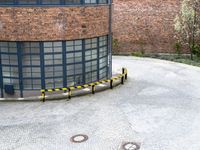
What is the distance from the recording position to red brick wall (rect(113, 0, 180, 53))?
3072cm

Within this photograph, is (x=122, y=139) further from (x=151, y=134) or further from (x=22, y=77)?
(x=22, y=77)

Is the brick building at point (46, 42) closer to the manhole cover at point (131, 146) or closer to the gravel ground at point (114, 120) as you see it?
the gravel ground at point (114, 120)

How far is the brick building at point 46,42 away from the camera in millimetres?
18453

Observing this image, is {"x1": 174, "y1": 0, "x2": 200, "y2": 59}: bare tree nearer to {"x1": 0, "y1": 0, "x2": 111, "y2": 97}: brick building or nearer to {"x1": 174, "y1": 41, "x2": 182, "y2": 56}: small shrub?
{"x1": 174, "y1": 41, "x2": 182, "y2": 56}: small shrub

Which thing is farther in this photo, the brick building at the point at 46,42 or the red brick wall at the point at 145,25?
the red brick wall at the point at 145,25

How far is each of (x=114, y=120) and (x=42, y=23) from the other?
6.99 meters

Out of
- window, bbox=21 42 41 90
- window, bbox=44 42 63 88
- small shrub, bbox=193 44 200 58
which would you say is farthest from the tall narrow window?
small shrub, bbox=193 44 200 58

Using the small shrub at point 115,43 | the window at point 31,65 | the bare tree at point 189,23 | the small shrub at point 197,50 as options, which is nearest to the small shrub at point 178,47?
the bare tree at point 189,23

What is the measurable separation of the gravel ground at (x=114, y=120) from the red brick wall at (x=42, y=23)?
3.83m

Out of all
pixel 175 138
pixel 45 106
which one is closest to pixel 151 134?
pixel 175 138

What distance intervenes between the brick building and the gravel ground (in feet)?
5.16

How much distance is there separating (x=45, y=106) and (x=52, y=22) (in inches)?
190

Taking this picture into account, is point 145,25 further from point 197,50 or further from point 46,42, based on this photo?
point 46,42

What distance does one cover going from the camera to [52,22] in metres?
18.8
